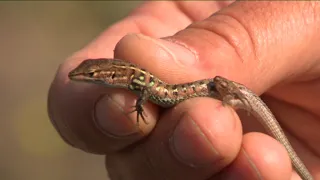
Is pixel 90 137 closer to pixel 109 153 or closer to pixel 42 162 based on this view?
pixel 109 153

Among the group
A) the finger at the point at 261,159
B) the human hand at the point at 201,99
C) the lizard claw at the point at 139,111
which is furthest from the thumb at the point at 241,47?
the finger at the point at 261,159

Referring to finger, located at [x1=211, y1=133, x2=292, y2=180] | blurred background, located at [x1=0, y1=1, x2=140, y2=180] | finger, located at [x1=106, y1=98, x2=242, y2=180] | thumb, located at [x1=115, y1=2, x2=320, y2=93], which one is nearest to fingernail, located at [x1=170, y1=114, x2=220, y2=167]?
finger, located at [x1=106, y1=98, x2=242, y2=180]

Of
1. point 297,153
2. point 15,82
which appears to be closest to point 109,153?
point 297,153

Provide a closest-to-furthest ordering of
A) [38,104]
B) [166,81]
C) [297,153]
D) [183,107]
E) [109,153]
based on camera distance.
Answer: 1. [183,107]
2. [166,81]
3. [109,153]
4. [297,153]
5. [38,104]

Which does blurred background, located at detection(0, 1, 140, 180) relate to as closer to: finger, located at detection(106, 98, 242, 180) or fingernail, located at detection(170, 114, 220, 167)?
finger, located at detection(106, 98, 242, 180)

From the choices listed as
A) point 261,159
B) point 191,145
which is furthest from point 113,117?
point 261,159

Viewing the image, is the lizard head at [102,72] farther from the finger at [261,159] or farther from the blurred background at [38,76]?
the blurred background at [38,76]

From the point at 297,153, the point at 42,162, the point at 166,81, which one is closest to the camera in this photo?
the point at 166,81
